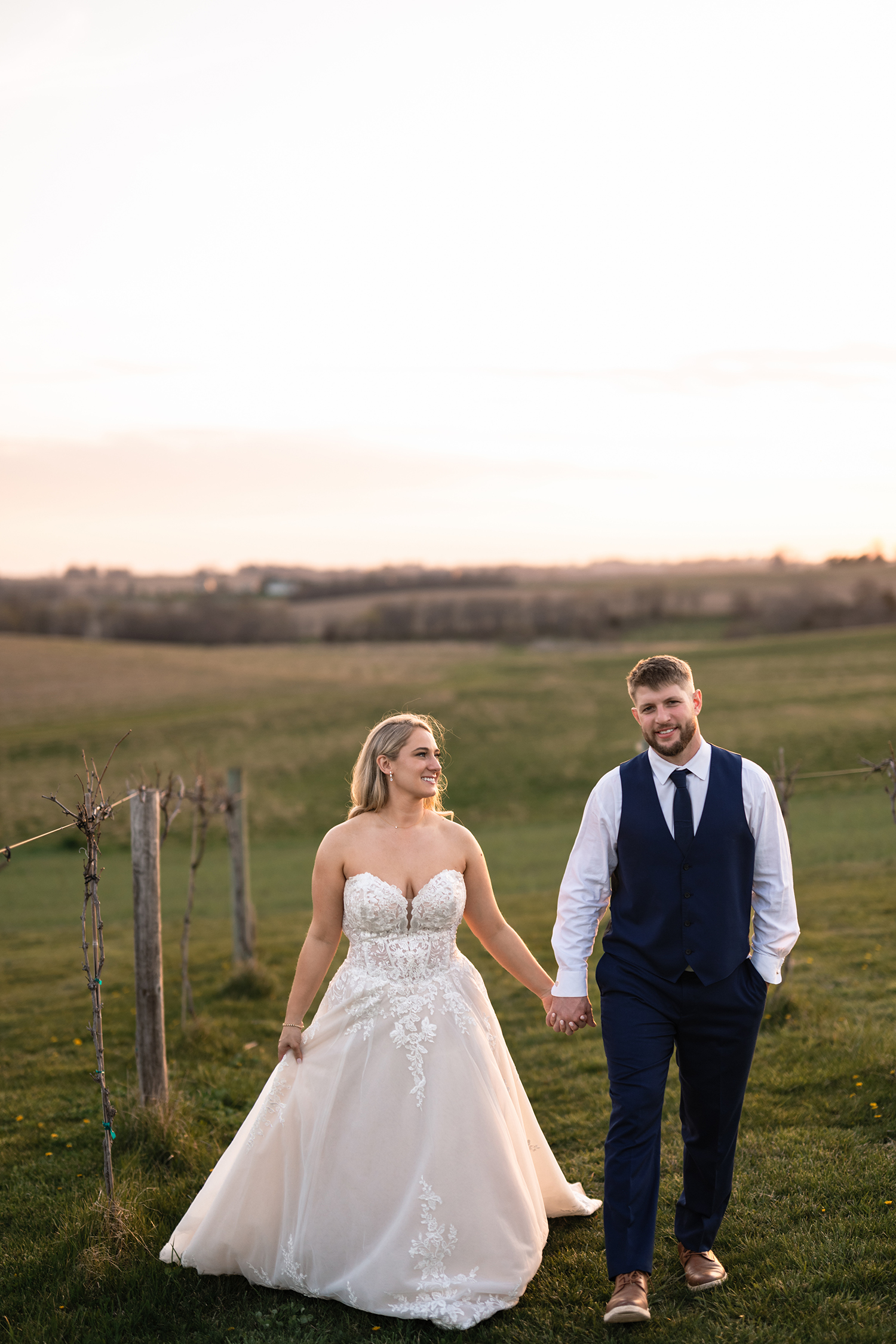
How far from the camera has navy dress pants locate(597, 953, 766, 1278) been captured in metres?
3.93

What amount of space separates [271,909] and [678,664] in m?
12.3

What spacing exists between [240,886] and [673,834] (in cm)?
681

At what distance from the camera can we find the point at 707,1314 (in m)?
3.97

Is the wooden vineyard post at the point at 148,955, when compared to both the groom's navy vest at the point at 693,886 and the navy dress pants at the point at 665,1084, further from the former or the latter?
the groom's navy vest at the point at 693,886

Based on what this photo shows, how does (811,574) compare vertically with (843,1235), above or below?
above

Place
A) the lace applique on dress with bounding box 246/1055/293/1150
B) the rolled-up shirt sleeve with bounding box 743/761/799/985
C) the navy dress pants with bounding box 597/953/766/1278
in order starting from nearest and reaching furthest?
the navy dress pants with bounding box 597/953/766/1278 → the rolled-up shirt sleeve with bounding box 743/761/799/985 → the lace applique on dress with bounding box 246/1055/293/1150

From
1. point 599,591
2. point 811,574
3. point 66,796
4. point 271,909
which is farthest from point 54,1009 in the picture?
point 811,574

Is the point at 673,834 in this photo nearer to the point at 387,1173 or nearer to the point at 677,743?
the point at 677,743

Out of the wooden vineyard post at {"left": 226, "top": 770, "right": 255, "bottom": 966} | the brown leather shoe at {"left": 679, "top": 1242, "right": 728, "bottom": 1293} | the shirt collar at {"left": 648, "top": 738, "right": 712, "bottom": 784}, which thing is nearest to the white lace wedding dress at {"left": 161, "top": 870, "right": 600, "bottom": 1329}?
the brown leather shoe at {"left": 679, "top": 1242, "right": 728, "bottom": 1293}

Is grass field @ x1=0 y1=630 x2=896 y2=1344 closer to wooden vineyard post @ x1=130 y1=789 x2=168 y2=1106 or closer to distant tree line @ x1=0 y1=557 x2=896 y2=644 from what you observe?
wooden vineyard post @ x1=130 y1=789 x2=168 y2=1106

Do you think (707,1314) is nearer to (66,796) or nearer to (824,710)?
(66,796)

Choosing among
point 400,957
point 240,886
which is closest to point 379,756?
point 400,957

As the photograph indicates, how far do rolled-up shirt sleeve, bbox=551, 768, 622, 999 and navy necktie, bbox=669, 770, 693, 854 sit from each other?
24 cm

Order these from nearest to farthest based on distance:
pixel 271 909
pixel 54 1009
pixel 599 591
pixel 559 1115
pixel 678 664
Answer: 1. pixel 678 664
2. pixel 559 1115
3. pixel 54 1009
4. pixel 271 909
5. pixel 599 591
